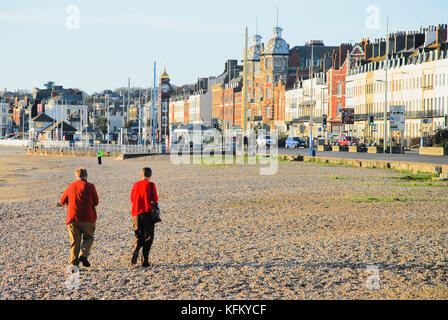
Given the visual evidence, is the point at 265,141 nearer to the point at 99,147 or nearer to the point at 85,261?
the point at 99,147

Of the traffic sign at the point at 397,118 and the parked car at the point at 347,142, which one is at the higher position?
the traffic sign at the point at 397,118

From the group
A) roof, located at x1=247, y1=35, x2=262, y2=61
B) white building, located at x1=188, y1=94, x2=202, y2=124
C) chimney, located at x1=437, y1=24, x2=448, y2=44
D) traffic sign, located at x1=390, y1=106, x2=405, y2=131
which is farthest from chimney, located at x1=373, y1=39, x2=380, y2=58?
white building, located at x1=188, y1=94, x2=202, y2=124

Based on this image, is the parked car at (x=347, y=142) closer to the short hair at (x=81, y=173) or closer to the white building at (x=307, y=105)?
the white building at (x=307, y=105)

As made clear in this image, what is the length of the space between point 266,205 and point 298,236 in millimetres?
6248

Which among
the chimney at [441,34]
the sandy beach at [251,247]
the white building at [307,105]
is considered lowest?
the sandy beach at [251,247]

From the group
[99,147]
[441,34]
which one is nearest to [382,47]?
[441,34]

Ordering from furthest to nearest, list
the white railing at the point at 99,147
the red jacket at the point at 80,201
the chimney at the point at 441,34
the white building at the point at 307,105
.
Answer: the white building at the point at 307,105 → the chimney at the point at 441,34 → the white railing at the point at 99,147 → the red jacket at the point at 80,201

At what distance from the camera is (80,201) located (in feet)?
38.0

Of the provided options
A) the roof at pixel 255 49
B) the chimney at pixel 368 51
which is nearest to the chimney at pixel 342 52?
the chimney at pixel 368 51

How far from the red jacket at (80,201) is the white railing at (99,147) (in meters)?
55.4

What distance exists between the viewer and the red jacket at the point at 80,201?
38.0ft

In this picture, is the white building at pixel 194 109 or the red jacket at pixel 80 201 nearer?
the red jacket at pixel 80 201

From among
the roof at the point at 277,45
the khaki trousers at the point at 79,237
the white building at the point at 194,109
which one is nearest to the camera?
the khaki trousers at the point at 79,237

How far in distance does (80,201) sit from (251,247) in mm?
3911
